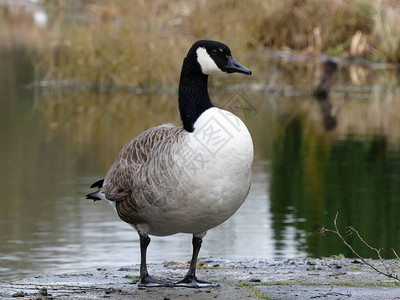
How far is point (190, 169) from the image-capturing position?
6258 millimetres

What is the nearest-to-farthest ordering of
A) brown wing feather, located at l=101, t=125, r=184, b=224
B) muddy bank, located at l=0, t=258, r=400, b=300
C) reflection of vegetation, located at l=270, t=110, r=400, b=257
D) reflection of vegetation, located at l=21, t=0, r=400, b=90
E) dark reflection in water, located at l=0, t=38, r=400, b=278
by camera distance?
1. muddy bank, located at l=0, t=258, r=400, b=300
2. brown wing feather, located at l=101, t=125, r=184, b=224
3. dark reflection in water, located at l=0, t=38, r=400, b=278
4. reflection of vegetation, located at l=270, t=110, r=400, b=257
5. reflection of vegetation, located at l=21, t=0, r=400, b=90

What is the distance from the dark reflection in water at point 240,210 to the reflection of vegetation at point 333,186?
16mm

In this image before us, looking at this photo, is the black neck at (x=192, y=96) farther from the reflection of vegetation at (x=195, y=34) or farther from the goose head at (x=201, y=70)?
the reflection of vegetation at (x=195, y=34)

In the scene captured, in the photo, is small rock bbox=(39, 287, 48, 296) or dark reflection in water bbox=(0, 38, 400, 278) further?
dark reflection in water bbox=(0, 38, 400, 278)

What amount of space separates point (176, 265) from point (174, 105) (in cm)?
1247

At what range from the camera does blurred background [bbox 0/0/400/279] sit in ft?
31.1

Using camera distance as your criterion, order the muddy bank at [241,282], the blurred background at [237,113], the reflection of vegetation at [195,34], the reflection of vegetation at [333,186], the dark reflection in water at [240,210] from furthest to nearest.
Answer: the reflection of vegetation at [195,34] < the reflection of vegetation at [333,186] < the blurred background at [237,113] < the dark reflection in water at [240,210] < the muddy bank at [241,282]

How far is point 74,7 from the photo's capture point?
47.4 meters

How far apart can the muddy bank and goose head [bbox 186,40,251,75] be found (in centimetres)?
159

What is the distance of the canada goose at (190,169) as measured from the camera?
623 centimetres

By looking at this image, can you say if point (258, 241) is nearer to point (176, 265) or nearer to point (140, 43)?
point (176, 265)

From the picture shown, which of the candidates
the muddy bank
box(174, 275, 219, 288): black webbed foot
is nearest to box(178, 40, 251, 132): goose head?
box(174, 275, 219, 288): black webbed foot

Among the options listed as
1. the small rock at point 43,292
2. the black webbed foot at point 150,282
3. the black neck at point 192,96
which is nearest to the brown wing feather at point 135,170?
the black neck at point 192,96

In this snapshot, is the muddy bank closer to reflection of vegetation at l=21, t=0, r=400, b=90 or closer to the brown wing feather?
the brown wing feather
